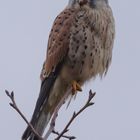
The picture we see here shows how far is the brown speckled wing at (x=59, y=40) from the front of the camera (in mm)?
5633

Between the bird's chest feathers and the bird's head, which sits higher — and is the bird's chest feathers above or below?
below

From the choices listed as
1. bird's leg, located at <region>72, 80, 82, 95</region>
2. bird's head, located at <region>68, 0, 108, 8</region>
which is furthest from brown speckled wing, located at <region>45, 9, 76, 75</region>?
bird's leg, located at <region>72, 80, 82, 95</region>

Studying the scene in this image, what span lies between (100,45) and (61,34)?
48cm

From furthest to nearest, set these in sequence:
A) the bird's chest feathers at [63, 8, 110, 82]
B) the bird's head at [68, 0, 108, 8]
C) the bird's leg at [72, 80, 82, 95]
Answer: the bird's head at [68, 0, 108, 8] → the bird's chest feathers at [63, 8, 110, 82] → the bird's leg at [72, 80, 82, 95]

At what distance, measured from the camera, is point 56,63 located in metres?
5.70

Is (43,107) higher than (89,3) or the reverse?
the reverse

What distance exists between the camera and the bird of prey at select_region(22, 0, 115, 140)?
5516 mm

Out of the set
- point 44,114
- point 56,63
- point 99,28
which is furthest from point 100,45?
point 44,114

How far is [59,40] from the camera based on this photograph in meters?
5.66

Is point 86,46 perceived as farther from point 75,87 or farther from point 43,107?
point 43,107

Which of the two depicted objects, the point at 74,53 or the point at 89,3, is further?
the point at 89,3

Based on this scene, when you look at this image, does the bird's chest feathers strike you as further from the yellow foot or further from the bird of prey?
the yellow foot

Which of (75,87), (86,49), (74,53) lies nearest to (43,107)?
(75,87)

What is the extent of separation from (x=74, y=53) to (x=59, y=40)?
0.86 ft
